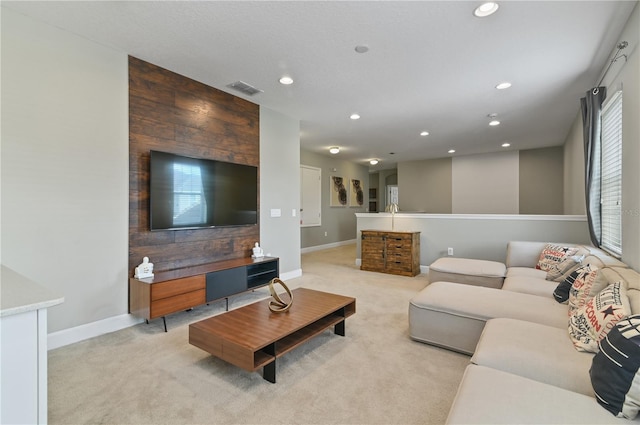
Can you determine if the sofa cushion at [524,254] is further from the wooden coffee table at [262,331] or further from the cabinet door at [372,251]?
the wooden coffee table at [262,331]

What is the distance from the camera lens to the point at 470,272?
3658 millimetres

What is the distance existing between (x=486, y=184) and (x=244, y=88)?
22.5 ft

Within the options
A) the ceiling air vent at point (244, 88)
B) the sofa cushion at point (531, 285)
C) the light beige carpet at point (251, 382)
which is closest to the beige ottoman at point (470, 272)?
the sofa cushion at point (531, 285)

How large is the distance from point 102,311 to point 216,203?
1.55 m

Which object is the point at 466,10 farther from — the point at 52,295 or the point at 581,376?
the point at 52,295

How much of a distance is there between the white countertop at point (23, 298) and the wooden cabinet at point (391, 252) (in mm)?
4725

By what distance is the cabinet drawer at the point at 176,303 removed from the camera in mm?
2758

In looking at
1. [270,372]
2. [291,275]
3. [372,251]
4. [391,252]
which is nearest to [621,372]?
[270,372]

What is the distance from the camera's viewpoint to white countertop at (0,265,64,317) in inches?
40.0

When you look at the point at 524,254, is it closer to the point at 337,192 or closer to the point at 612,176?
the point at 612,176

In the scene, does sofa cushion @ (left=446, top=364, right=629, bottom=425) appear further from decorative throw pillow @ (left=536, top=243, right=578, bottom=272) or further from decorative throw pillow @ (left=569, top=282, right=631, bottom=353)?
decorative throw pillow @ (left=536, top=243, right=578, bottom=272)

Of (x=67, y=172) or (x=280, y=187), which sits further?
(x=280, y=187)

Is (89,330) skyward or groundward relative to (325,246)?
groundward

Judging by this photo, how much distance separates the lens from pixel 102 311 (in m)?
2.80
